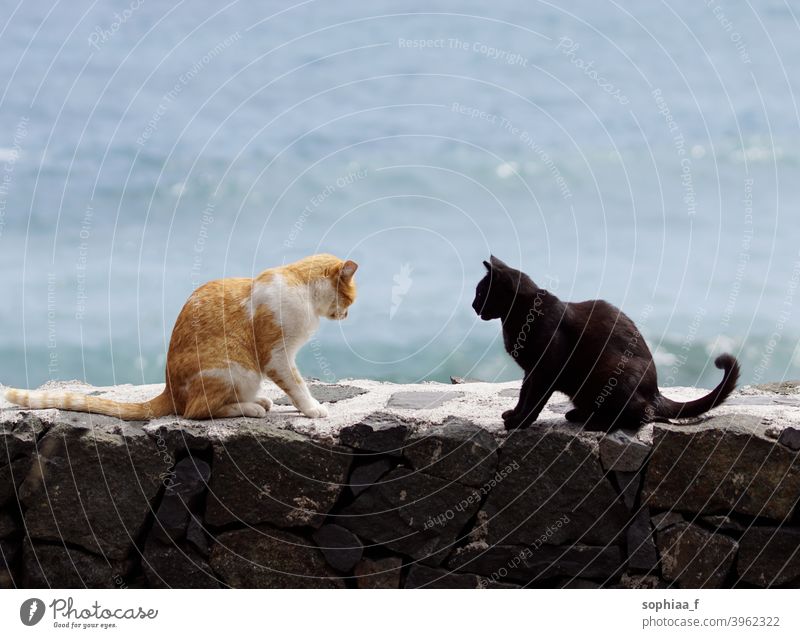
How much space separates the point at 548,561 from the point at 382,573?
880 mm

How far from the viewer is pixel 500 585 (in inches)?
173

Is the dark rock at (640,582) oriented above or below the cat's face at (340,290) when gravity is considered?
below

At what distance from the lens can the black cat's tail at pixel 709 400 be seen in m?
4.16

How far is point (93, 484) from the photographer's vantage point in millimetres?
4512

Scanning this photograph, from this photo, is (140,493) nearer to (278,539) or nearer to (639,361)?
(278,539)

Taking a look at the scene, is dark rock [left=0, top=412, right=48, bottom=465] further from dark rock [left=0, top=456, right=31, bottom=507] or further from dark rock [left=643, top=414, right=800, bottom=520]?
dark rock [left=643, top=414, right=800, bottom=520]

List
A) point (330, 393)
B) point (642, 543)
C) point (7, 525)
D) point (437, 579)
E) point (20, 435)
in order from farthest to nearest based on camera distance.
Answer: point (330, 393)
point (7, 525)
point (20, 435)
point (437, 579)
point (642, 543)

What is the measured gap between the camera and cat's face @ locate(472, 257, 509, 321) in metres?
4.07

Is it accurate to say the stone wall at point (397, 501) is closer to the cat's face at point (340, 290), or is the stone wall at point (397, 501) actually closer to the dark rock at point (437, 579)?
the dark rock at point (437, 579)

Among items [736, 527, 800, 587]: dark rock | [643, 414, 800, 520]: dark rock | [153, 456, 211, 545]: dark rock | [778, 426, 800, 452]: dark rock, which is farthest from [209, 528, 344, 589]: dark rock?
[778, 426, 800, 452]: dark rock

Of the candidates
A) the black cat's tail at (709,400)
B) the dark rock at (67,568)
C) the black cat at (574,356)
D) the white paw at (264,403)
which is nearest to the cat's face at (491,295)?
the black cat at (574,356)

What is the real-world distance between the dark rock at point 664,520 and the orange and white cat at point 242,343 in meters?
1.82

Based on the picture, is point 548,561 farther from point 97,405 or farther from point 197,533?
point 97,405
